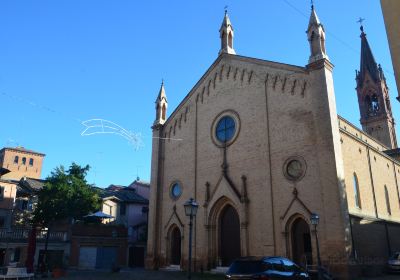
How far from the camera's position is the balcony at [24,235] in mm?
31013

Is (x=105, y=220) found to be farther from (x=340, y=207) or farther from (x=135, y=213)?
(x=340, y=207)

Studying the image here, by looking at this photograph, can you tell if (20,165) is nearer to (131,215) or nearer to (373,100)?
(131,215)

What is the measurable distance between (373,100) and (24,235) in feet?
172

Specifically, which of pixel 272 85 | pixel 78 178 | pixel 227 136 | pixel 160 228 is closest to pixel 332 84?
pixel 272 85

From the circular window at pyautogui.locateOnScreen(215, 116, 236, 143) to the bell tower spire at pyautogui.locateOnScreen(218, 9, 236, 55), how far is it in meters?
6.31

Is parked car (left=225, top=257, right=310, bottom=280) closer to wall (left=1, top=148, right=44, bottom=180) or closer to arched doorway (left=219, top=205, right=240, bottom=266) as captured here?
arched doorway (left=219, top=205, right=240, bottom=266)

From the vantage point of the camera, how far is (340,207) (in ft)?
66.7

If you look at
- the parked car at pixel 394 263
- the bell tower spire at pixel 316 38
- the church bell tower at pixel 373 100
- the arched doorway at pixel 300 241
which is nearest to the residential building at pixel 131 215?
the arched doorway at pixel 300 241

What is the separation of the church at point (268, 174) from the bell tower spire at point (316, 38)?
7 cm

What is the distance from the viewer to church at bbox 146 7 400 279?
71.1 feet

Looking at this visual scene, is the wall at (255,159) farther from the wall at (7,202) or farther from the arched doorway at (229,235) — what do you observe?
the wall at (7,202)

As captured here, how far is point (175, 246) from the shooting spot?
30.5 m

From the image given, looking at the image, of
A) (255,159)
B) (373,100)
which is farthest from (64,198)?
(373,100)

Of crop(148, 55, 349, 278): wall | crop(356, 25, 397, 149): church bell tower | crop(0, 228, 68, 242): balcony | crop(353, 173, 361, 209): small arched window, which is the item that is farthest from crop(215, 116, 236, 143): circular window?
crop(356, 25, 397, 149): church bell tower
